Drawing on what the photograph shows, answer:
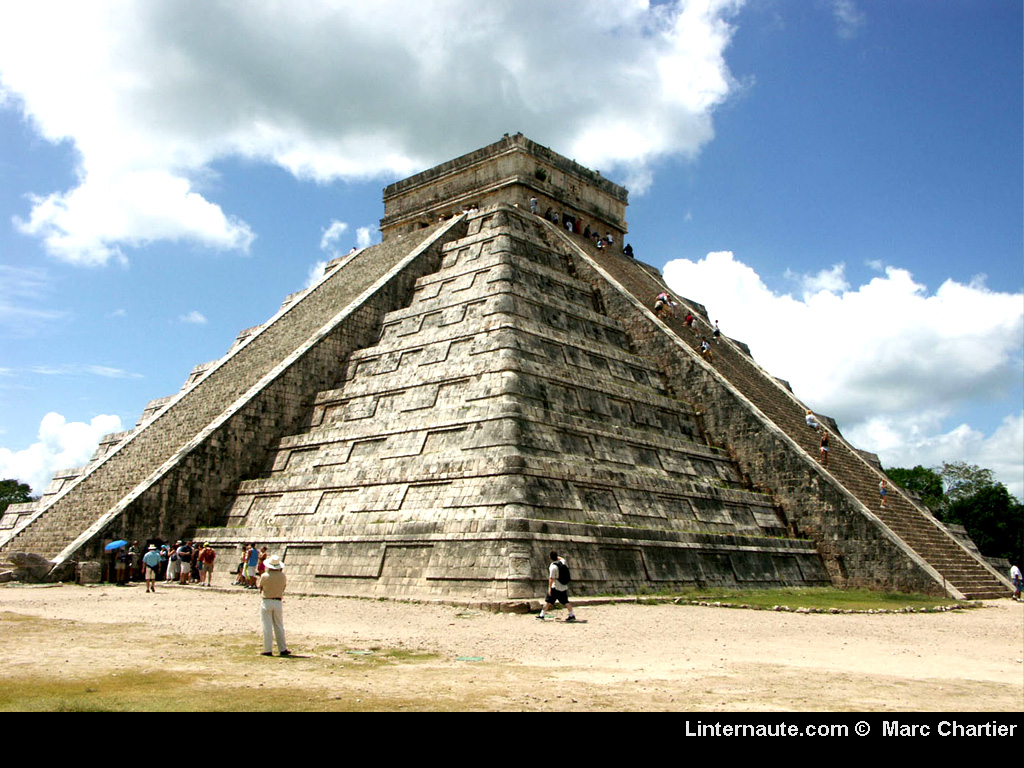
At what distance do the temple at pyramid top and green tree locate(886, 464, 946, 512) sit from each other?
30.7 m

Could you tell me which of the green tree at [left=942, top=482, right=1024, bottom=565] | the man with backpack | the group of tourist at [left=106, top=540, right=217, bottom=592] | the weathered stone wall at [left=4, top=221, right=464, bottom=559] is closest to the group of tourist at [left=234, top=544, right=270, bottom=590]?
the group of tourist at [left=106, top=540, right=217, bottom=592]

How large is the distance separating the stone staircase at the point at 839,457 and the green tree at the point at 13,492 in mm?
45144

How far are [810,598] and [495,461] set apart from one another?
23.0 feet

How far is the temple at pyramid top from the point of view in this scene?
3002 centimetres

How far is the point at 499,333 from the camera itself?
61.2 ft

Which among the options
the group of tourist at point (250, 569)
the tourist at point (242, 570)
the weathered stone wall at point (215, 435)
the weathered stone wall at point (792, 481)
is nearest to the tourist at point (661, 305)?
the weathered stone wall at point (792, 481)

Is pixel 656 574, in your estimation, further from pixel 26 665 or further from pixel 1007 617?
pixel 26 665

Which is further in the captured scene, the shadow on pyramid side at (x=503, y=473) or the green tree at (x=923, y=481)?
the green tree at (x=923, y=481)

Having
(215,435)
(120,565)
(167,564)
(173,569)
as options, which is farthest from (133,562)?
(215,435)

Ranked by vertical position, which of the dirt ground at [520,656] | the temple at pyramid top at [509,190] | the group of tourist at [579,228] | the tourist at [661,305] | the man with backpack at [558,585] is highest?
the temple at pyramid top at [509,190]

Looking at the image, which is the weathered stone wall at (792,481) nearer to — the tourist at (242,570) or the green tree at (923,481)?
the tourist at (242,570)

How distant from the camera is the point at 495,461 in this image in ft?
50.4

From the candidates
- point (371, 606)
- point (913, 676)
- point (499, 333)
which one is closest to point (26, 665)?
point (371, 606)

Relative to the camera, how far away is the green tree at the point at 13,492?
5533cm
